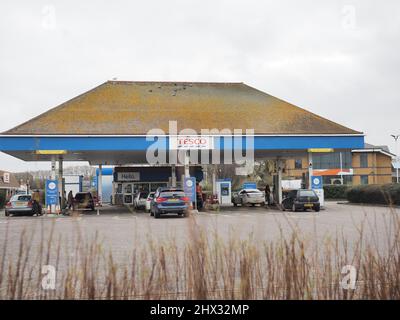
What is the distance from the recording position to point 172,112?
3800cm

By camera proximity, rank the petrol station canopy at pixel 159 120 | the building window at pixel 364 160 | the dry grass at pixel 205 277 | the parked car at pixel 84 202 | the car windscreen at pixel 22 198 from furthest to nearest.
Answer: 1. the building window at pixel 364 160
2. the car windscreen at pixel 22 198
3. the petrol station canopy at pixel 159 120
4. the parked car at pixel 84 202
5. the dry grass at pixel 205 277

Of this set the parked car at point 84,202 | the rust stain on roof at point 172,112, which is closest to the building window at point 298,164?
the rust stain on roof at point 172,112

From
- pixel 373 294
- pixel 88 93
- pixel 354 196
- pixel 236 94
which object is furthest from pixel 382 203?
pixel 373 294

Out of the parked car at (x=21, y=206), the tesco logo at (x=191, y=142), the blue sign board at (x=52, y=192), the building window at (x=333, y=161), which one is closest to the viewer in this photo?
the blue sign board at (x=52, y=192)

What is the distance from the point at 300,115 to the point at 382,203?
9426 millimetres

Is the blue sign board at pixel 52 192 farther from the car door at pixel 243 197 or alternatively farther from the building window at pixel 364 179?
the building window at pixel 364 179

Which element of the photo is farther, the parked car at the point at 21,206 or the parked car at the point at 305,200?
the parked car at the point at 21,206

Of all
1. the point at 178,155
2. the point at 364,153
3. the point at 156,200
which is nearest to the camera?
the point at 156,200

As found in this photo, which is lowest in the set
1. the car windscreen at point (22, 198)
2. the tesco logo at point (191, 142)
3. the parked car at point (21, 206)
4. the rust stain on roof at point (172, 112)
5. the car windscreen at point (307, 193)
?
the parked car at point (21, 206)

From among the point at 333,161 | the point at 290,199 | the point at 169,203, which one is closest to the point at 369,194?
the point at 290,199

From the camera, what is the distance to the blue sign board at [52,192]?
3288 cm

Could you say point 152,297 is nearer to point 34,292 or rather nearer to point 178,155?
point 34,292

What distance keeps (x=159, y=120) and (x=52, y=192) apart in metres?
8.08

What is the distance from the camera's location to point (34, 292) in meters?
5.37
